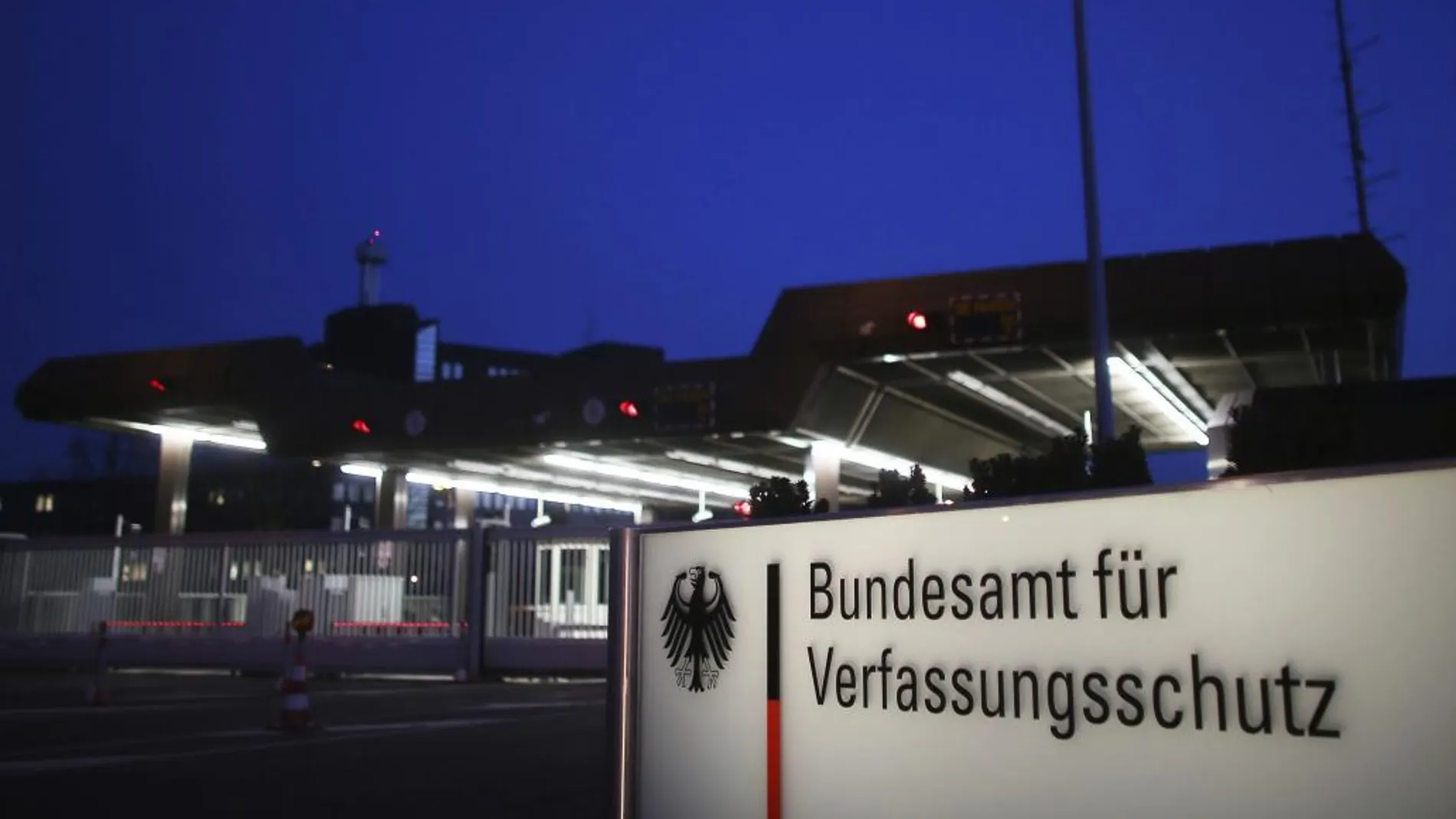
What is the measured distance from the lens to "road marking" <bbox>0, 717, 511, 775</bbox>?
990cm

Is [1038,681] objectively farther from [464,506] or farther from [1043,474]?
[464,506]

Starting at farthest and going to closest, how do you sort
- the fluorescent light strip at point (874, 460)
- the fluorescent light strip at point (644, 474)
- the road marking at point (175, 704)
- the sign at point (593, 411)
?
the fluorescent light strip at point (644, 474) → the fluorescent light strip at point (874, 460) → the sign at point (593, 411) → the road marking at point (175, 704)

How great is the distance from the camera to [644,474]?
3619 cm

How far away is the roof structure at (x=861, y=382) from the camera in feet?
63.4

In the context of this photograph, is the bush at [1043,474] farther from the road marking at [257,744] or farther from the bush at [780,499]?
the road marking at [257,744]

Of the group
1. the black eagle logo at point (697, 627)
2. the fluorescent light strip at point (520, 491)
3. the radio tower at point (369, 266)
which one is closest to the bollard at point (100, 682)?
the black eagle logo at point (697, 627)

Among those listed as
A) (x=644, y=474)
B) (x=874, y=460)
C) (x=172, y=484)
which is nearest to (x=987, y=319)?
(x=874, y=460)

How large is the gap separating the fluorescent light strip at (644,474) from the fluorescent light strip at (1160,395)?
13886 mm

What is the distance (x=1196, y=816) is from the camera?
3215 mm

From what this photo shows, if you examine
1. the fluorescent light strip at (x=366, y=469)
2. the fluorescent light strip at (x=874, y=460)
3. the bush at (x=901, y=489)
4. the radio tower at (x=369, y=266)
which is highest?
the radio tower at (x=369, y=266)

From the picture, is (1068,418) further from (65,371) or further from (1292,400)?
(65,371)

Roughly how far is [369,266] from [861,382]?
9904 centimetres

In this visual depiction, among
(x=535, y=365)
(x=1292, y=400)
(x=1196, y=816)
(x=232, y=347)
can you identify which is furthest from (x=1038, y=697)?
(x=535, y=365)

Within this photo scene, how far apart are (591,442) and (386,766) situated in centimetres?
1698
